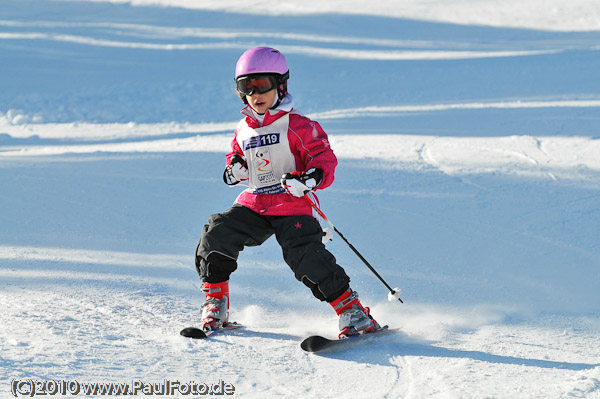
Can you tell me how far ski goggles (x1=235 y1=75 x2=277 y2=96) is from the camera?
3.42 metres

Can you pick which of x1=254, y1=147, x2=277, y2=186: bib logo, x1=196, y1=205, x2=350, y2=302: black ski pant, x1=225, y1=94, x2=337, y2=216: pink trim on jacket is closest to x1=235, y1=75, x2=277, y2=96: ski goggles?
x1=225, y1=94, x2=337, y2=216: pink trim on jacket

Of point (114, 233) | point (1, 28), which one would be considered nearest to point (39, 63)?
point (1, 28)

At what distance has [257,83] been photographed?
3428mm

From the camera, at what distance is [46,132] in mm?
8406

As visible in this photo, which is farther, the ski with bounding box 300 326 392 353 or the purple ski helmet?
the purple ski helmet

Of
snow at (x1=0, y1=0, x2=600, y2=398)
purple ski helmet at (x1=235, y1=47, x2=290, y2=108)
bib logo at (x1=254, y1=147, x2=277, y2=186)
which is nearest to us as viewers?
snow at (x1=0, y1=0, x2=600, y2=398)

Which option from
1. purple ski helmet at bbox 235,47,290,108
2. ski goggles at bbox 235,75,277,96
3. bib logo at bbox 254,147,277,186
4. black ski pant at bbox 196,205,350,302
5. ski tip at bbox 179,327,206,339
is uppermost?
purple ski helmet at bbox 235,47,290,108

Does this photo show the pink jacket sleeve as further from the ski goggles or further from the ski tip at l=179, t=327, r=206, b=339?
the ski tip at l=179, t=327, r=206, b=339

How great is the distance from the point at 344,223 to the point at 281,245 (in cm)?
174

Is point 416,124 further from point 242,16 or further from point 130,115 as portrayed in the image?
point 242,16

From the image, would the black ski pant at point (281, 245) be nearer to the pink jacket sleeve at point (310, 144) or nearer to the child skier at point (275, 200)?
the child skier at point (275, 200)

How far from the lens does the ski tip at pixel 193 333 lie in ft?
10.7

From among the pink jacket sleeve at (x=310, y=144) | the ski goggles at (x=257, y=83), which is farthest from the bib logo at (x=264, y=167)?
the ski goggles at (x=257, y=83)

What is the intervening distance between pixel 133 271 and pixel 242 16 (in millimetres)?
13357
